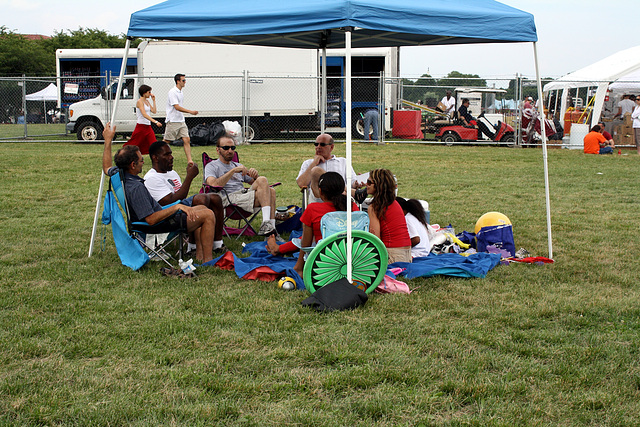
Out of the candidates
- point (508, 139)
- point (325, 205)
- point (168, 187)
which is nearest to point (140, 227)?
point (168, 187)

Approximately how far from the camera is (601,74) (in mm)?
20812

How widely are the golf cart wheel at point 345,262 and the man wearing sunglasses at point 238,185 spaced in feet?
5.83

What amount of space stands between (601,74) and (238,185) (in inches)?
718

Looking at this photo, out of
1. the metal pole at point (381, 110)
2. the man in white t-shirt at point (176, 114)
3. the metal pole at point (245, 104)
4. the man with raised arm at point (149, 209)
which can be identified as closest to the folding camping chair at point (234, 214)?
the man with raised arm at point (149, 209)

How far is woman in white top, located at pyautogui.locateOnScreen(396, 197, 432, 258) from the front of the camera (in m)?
5.54

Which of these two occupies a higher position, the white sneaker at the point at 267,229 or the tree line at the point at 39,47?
the tree line at the point at 39,47

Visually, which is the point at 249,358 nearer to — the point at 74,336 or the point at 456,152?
the point at 74,336

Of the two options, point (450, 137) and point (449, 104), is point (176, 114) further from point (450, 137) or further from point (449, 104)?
point (449, 104)

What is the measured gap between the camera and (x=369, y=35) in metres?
7.11

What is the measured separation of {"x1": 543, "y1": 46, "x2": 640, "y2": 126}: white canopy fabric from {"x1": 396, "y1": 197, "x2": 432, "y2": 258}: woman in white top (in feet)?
50.1

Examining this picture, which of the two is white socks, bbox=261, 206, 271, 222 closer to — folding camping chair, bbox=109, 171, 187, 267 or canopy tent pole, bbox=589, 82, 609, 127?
folding camping chair, bbox=109, 171, 187, 267

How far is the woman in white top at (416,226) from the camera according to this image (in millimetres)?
5535

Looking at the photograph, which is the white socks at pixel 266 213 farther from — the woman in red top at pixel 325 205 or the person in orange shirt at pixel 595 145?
the person in orange shirt at pixel 595 145

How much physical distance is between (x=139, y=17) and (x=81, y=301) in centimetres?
244
